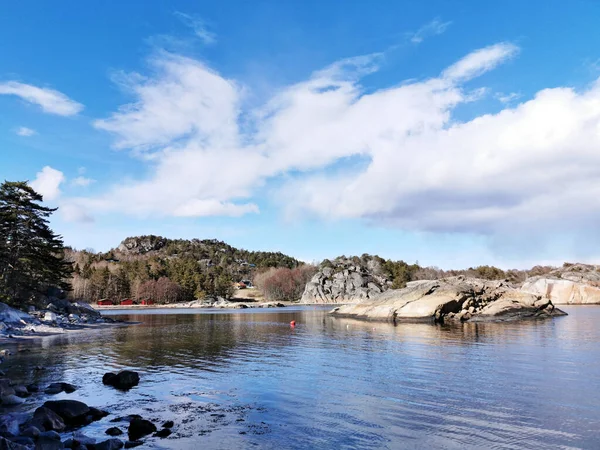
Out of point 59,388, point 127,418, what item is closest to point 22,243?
point 59,388

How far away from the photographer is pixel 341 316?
93.7 m

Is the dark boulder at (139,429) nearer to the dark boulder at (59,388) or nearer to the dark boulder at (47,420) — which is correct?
the dark boulder at (47,420)

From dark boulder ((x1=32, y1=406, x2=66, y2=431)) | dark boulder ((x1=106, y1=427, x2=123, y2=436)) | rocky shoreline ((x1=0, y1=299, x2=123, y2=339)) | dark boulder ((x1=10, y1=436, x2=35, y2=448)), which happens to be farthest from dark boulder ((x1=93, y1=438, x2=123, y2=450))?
rocky shoreline ((x1=0, y1=299, x2=123, y2=339))

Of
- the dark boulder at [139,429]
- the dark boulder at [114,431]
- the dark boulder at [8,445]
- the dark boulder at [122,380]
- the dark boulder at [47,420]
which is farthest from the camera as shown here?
the dark boulder at [122,380]

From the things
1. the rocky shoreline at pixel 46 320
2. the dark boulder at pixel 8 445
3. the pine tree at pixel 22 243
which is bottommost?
the rocky shoreline at pixel 46 320

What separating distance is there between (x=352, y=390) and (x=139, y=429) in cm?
Answer: 1165

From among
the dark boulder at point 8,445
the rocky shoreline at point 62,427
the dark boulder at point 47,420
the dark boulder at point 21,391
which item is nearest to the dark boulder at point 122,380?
the dark boulder at point 21,391

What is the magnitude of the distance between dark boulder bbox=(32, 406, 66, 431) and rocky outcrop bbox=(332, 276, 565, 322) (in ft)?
198

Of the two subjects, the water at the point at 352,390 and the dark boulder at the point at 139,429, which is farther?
the dark boulder at the point at 139,429

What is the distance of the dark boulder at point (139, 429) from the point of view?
1648cm

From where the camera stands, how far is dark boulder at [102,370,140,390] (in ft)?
83.9

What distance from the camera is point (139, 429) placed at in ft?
55.0

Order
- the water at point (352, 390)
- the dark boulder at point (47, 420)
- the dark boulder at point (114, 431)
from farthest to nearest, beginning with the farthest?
the dark boulder at point (47, 420) → the dark boulder at point (114, 431) → the water at point (352, 390)

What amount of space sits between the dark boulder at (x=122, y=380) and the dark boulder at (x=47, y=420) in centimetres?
769
